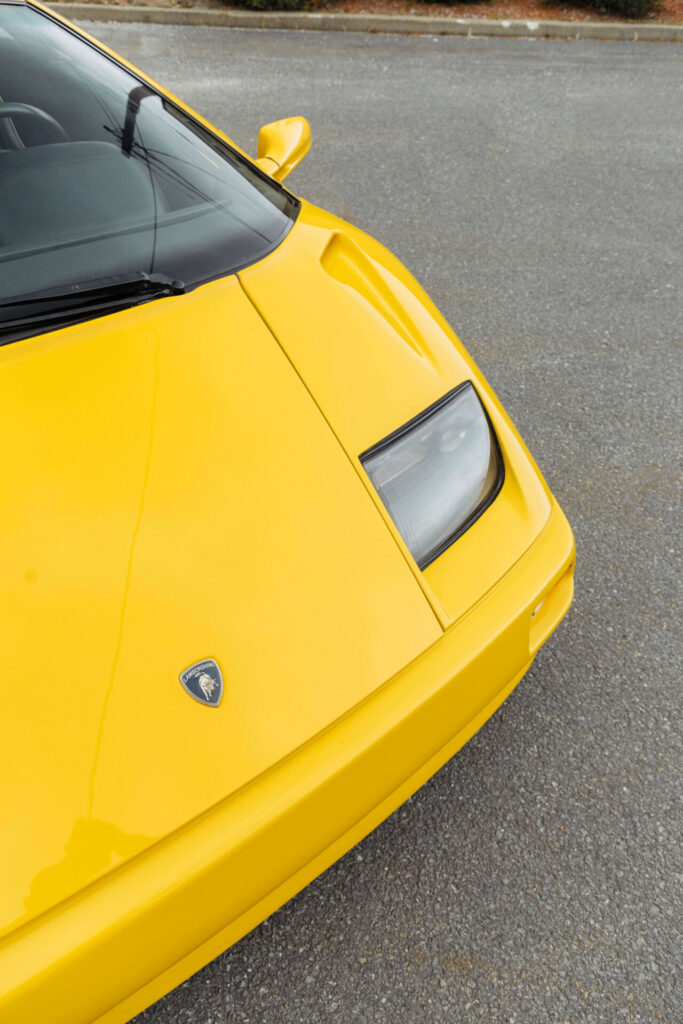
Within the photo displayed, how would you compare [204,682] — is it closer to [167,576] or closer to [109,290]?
[167,576]

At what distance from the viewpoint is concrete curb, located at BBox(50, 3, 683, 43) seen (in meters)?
7.23

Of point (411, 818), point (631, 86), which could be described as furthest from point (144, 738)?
point (631, 86)

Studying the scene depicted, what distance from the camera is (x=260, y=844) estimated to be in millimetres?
1135

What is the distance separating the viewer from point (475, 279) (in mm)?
3697

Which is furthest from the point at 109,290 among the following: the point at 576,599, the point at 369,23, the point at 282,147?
the point at 369,23

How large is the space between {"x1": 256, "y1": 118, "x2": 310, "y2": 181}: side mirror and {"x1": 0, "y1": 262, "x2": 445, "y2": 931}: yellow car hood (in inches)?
31.2

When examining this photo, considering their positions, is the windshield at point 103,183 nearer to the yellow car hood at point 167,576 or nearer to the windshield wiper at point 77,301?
the windshield wiper at point 77,301

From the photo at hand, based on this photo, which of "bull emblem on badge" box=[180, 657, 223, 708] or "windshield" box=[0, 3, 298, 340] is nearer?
"bull emblem on badge" box=[180, 657, 223, 708]

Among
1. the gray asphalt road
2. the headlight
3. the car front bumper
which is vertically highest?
the headlight

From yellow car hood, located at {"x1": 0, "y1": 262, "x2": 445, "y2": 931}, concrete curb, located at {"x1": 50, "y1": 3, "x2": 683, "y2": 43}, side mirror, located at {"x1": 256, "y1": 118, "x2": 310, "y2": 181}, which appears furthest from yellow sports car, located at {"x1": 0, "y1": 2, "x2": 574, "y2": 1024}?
concrete curb, located at {"x1": 50, "y1": 3, "x2": 683, "y2": 43}

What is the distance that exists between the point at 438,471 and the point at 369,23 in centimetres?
725

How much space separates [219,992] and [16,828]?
67 centimetres

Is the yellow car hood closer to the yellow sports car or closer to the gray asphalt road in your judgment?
the yellow sports car

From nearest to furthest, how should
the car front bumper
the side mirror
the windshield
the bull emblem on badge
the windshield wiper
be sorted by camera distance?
the car front bumper
the bull emblem on badge
the windshield wiper
the windshield
the side mirror
